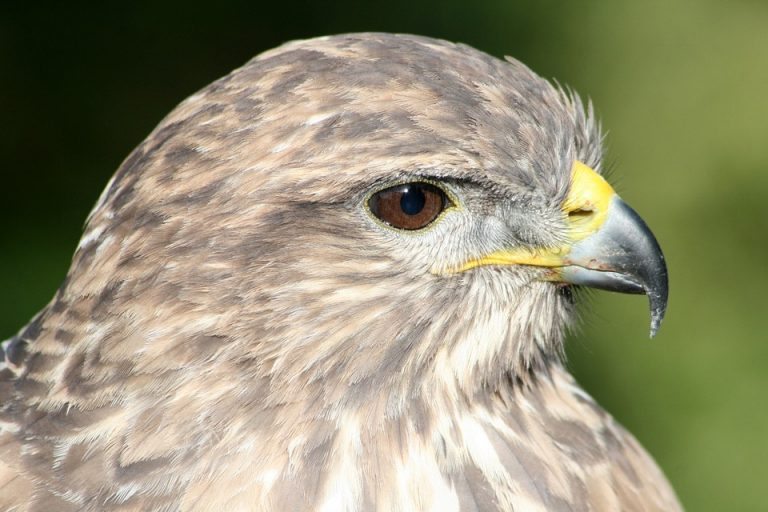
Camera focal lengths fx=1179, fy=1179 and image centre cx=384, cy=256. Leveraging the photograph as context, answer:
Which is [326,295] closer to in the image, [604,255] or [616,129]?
[604,255]

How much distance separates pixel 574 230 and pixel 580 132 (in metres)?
0.30

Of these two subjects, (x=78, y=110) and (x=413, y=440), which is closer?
(x=413, y=440)

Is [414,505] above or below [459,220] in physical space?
below

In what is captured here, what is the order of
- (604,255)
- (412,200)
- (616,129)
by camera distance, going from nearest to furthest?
(412,200)
(604,255)
(616,129)

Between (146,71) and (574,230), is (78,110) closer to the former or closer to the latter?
(146,71)

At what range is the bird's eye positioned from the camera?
2365 mm

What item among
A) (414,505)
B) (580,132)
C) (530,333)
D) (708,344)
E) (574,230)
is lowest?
(708,344)

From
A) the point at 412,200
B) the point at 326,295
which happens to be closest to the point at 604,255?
the point at 412,200

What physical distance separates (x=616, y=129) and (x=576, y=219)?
4.11 m

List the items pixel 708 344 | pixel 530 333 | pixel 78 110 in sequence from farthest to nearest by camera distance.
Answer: pixel 78 110
pixel 708 344
pixel 530 333

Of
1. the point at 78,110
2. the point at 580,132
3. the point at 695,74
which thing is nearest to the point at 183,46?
the point at 78,110

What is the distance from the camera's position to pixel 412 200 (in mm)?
2381

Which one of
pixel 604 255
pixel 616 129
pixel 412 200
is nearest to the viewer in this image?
pixel 412 200

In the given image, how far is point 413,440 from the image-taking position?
247 centimetres
